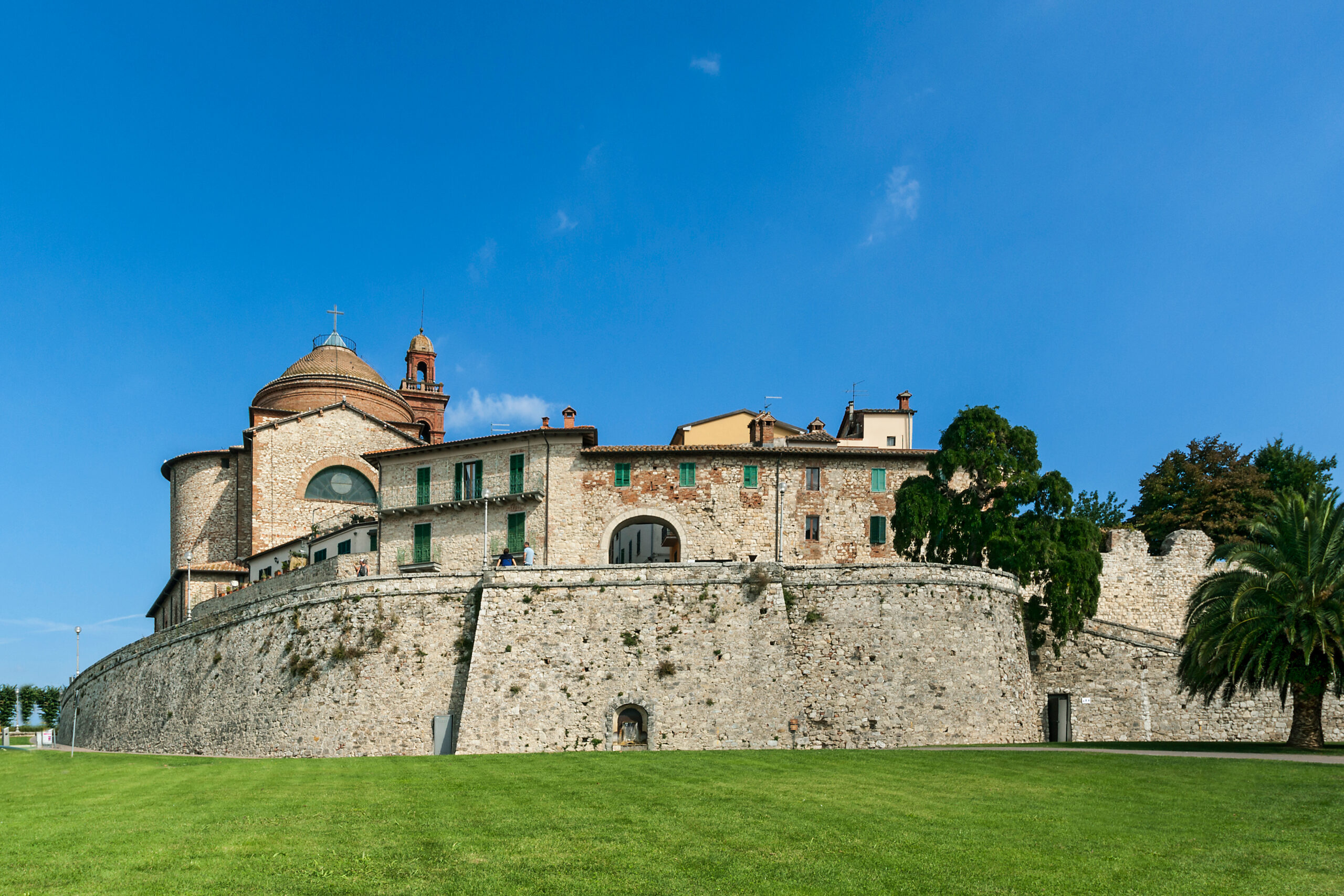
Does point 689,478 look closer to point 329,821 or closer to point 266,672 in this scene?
point 266,672

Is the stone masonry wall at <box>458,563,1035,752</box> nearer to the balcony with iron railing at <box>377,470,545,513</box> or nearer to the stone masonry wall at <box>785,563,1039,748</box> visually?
the stone masonry wall at <box>785,563,1039,748</box>

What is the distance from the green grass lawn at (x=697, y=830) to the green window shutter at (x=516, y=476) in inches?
906

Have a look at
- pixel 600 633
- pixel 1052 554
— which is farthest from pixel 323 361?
pixel 1052 554

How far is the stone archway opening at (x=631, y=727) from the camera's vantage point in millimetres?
33156

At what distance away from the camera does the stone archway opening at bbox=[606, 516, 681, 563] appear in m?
47.8

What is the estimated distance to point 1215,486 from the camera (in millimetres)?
51406

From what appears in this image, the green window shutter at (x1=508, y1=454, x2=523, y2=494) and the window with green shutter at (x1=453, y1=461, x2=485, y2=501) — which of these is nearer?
the green window shutter at (x1=508, y1=454, x2=523, y2=494)

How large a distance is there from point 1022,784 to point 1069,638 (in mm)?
21023

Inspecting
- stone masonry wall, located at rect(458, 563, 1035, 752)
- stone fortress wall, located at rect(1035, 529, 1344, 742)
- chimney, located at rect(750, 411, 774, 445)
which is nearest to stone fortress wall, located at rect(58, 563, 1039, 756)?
stone masonry wall, located at rect(458, 563, 1035, 752)

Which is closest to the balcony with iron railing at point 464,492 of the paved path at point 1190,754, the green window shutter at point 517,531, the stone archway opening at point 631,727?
the green window shutter at point 517,531

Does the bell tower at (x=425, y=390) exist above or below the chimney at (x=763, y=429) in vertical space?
above

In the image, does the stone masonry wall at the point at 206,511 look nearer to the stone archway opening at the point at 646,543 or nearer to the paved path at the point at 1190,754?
the stone archway opening at the point at 646,543

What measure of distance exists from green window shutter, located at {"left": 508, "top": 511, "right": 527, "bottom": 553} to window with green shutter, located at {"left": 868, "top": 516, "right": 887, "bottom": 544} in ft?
49.9

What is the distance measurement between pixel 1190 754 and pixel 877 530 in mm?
20070
